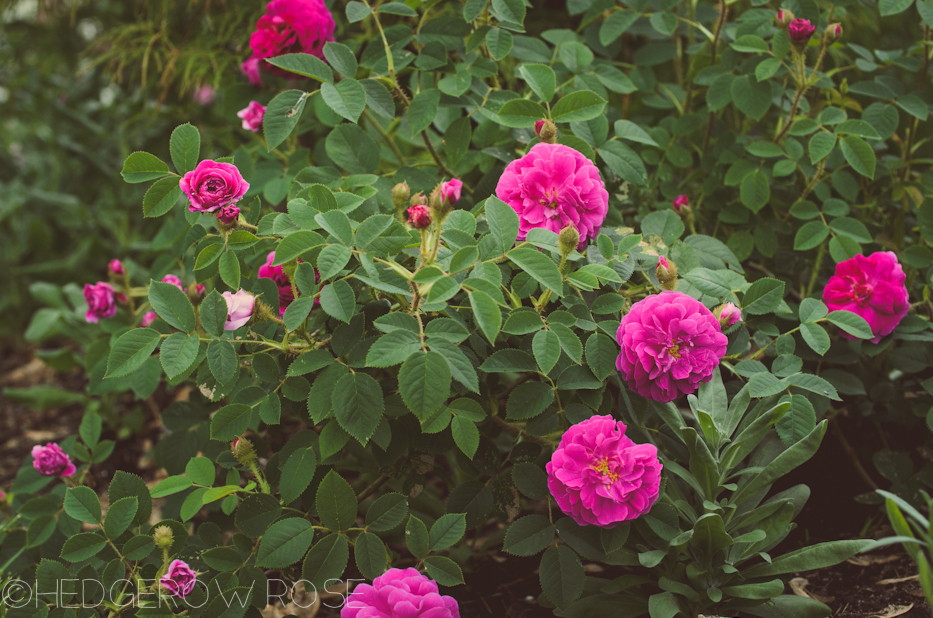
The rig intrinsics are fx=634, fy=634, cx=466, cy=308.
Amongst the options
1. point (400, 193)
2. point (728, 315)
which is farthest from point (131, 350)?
point (728, 315)

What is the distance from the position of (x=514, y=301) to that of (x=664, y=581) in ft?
1.65

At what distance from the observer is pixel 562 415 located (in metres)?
1.07

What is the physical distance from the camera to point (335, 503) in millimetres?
989

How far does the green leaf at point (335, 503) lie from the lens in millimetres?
984

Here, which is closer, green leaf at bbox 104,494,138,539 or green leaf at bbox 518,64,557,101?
green leaf at bbox 104,494,138,539

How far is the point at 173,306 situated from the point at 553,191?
641mm

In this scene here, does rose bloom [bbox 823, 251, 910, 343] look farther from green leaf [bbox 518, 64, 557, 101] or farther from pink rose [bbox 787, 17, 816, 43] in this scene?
green leaf [bbox 518, 64, 557, 101]

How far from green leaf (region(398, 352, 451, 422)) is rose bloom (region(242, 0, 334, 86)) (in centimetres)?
77

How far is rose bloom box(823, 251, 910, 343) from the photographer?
1.15 m

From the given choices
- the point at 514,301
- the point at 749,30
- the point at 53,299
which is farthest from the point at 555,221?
the point at 53,299

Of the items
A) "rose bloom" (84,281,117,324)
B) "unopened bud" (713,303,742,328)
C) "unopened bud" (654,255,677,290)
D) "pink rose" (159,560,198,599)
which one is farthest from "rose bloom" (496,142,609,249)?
"rose bloom" (84,281,117,324)

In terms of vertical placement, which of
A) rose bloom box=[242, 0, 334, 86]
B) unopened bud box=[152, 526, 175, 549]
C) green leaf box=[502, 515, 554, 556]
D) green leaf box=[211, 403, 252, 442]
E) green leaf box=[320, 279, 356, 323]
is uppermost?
rose bloom box=[242, 0, 334, 86]

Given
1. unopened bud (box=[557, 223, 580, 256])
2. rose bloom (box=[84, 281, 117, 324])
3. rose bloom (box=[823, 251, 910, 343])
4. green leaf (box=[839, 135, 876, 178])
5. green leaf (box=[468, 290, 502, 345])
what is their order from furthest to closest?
rose bloom (box=[84, 281, 117, 324]), green leaf (box=[839, 135, 876, 178]), rose bloom (box=[823, 251, 910, 343]), unopened bud (box=[557, 223, 580, 256]), green leaf (box=[468, 290, 502, 345])

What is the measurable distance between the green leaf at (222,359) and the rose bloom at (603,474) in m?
0.51
